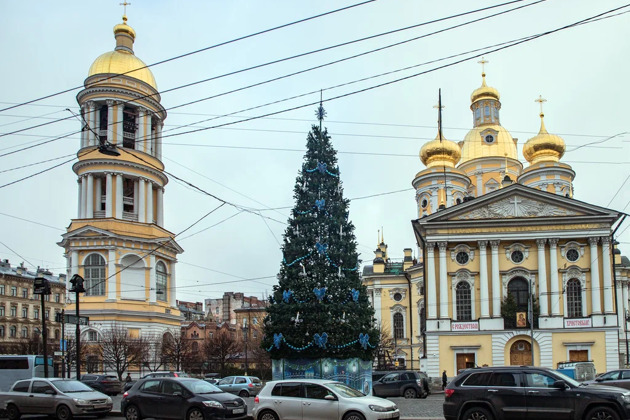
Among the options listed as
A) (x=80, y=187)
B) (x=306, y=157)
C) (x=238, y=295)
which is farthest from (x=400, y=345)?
(x=238, y=295)

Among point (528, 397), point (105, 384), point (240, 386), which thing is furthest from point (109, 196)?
point (528, 397)

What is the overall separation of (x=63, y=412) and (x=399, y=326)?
54.6m

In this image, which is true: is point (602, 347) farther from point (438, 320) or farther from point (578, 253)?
point (438, 320)

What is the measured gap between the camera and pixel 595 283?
51250mm

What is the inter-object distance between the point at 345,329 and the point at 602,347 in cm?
2954

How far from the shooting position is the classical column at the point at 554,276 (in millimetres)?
51438

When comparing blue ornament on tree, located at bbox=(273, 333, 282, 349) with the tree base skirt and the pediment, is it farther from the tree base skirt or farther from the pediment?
the pediment

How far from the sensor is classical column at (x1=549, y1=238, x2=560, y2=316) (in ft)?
169

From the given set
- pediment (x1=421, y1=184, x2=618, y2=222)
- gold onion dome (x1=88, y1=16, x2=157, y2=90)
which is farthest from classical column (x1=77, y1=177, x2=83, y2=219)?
pediment (x1=421, y1=184, x2=618, y2=222)

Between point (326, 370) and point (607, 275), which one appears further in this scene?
point (607, 275)

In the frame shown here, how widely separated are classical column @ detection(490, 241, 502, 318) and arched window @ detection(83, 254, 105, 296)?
29.2 m

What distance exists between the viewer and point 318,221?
1145 inches

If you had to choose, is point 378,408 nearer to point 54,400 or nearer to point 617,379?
point 54,400

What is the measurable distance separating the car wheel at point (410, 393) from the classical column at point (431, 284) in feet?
56.0
